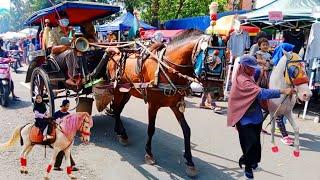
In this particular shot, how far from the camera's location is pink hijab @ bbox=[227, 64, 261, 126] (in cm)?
422

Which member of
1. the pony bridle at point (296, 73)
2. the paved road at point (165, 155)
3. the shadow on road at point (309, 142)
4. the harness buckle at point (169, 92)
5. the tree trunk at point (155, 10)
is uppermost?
the tree trunk at point (155, 10)

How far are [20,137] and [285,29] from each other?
33.9 ft

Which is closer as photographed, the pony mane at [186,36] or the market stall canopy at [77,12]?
the pony mane at [186,36]

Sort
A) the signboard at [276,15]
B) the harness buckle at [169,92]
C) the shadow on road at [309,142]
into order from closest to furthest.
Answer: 1. the harness buckle at [169,92]
2. the shadow on road at [309,142]
3. the signboard at [276,15]

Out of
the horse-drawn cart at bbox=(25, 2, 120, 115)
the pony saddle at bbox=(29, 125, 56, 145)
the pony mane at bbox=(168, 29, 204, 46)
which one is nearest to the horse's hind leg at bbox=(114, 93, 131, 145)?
the horse-drawn cart at bbox=(25, 2, 120, 115)

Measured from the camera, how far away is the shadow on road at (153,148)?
530cm

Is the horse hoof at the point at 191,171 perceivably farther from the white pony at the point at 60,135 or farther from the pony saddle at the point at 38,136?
the pony saddle at the point at 38,136

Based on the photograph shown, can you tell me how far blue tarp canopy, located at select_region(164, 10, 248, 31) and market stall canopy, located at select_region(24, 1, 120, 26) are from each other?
868cm

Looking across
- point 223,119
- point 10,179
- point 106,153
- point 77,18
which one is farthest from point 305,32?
point 10,179

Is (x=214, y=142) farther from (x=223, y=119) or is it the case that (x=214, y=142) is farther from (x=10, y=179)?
(x=10, y=179)

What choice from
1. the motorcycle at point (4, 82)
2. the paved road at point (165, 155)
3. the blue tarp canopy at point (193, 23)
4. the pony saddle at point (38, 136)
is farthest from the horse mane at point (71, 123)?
the blue tarp canopy at point (193, 23)

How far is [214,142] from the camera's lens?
6855mm

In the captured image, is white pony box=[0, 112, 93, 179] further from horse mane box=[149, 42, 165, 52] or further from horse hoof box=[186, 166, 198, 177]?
horse mane box=[149, 42, 165, 52]

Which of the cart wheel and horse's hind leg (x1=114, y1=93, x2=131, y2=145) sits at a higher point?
the cart wheel
